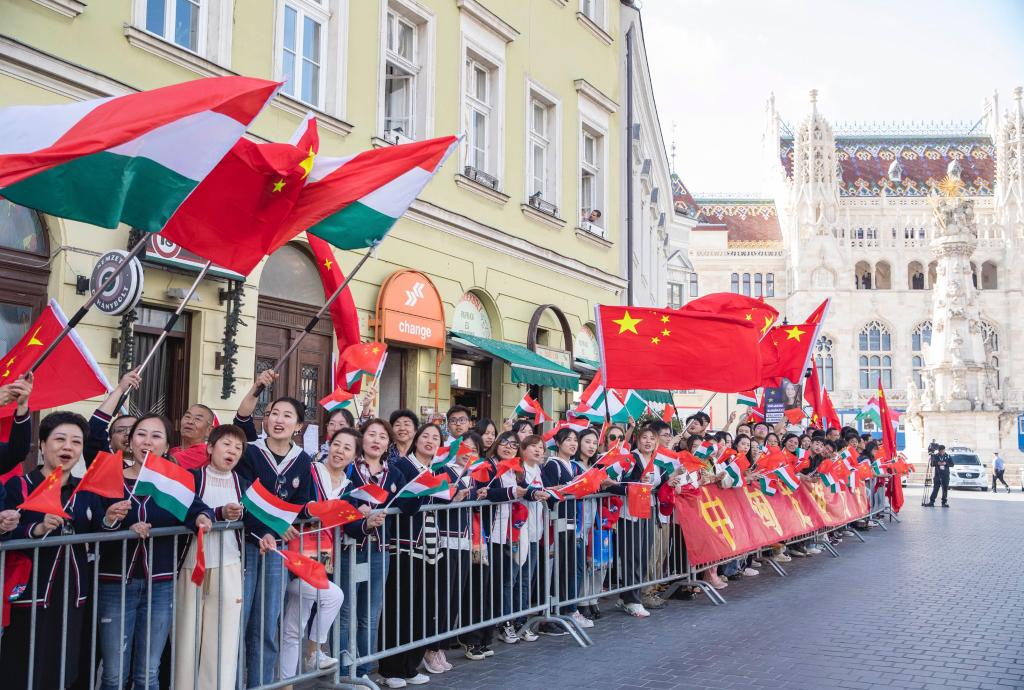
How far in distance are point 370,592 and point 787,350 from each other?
9.43 m

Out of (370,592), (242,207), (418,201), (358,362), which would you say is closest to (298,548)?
(370,592)

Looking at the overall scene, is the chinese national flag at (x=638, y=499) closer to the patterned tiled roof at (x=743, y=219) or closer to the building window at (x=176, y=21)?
the building window at (x=176, y=21)

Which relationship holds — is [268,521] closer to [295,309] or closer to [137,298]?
[137,298]

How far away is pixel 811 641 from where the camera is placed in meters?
8.27

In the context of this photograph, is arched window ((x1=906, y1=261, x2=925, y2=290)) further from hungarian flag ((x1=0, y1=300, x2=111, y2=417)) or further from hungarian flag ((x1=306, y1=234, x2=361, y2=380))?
hungarian flag ((x1=0, y1=300, x2=111, y2=417))

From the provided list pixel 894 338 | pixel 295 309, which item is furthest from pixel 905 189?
pixel 295 309

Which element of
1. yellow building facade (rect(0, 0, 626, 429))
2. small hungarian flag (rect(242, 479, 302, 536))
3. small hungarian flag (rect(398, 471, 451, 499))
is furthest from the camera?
yellow building facade (rect(0, 0, 626, 429))

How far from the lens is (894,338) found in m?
78.3

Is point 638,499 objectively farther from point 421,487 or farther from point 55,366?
point 55,366

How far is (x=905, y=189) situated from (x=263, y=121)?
287ft

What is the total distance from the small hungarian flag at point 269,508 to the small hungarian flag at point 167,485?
0.36m

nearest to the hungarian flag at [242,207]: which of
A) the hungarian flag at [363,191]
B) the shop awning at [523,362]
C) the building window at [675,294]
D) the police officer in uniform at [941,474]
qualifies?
the hungarian flag at [363,191]

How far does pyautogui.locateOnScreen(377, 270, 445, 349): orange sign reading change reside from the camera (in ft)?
43.6

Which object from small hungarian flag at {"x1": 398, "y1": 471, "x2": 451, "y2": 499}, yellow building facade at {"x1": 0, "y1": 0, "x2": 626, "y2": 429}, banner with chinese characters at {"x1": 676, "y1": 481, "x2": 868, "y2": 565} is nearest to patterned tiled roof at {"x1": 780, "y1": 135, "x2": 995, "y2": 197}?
yellow building facade at {"x1": 0, "y1": 0, "x2": 626, "y2": 429}
